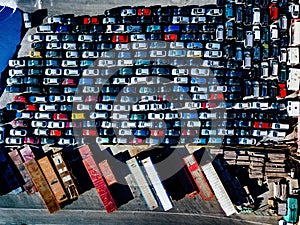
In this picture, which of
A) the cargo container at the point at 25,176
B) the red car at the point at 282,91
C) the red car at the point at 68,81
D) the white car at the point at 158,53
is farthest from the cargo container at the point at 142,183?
the red car at the point at 282,91

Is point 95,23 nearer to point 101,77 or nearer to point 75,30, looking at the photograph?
point 75,30

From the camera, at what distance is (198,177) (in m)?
52.1

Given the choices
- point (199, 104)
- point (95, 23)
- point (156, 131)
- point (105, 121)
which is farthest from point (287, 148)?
point (95, 23)

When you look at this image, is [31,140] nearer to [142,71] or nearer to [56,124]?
[56,124]

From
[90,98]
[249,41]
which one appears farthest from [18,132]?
[249,41]

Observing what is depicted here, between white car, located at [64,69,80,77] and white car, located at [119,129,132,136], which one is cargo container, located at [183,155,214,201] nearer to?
white car, located at [119,129,132,136]

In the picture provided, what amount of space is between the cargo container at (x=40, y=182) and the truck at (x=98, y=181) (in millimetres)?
5179

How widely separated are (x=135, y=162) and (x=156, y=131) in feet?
14.7

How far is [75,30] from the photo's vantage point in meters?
54.2

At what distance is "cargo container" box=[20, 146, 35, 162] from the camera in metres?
53.6

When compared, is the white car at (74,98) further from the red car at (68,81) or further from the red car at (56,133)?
the red car at (56,133)

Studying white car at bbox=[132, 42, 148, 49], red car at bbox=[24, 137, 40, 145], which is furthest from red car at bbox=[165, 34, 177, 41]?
red car at bbox=[24, 137, 40, 145]

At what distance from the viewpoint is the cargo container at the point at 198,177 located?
52.1 metres

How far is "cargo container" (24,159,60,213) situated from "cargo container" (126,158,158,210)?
992 cm
